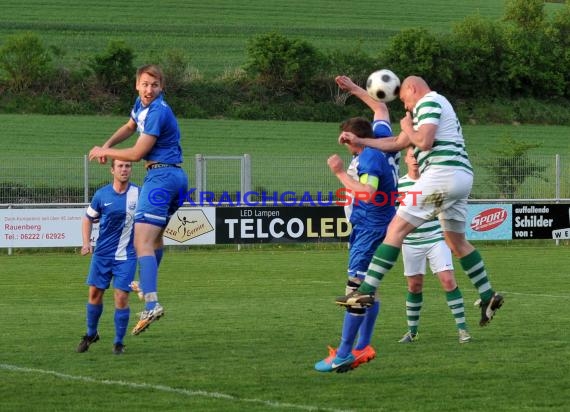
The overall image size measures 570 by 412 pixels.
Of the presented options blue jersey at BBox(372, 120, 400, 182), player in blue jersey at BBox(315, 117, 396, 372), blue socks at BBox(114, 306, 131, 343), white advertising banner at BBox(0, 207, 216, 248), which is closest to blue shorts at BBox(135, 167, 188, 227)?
blue socks at BBox(114, 306, 131, 343)

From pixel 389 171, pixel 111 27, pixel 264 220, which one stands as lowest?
pixel 264 220

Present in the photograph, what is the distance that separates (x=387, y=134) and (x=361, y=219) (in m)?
0.78

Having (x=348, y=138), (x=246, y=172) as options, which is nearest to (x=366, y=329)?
(x=348, y=138)

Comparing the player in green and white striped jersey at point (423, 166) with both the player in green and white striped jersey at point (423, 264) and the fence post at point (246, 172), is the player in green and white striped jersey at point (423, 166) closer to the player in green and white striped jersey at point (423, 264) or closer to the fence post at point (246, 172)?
the player in green and white striped jersey at point (423, 264)

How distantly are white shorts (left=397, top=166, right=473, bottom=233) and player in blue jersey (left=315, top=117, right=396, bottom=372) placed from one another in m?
0.35

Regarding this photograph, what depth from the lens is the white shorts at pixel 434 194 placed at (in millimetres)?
9151

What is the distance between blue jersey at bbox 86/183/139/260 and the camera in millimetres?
10828

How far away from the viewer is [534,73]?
58.4 m

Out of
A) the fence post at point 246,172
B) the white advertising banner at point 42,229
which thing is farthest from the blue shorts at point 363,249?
the fence post at point 246,172

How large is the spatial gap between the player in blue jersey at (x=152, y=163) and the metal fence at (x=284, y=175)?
62.3ft

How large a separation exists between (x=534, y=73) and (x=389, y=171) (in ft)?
166

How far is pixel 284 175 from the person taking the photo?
3081 cm

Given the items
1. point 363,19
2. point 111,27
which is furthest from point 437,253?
point 363,19

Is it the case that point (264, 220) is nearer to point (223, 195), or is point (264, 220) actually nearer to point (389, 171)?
point (223, 195)
